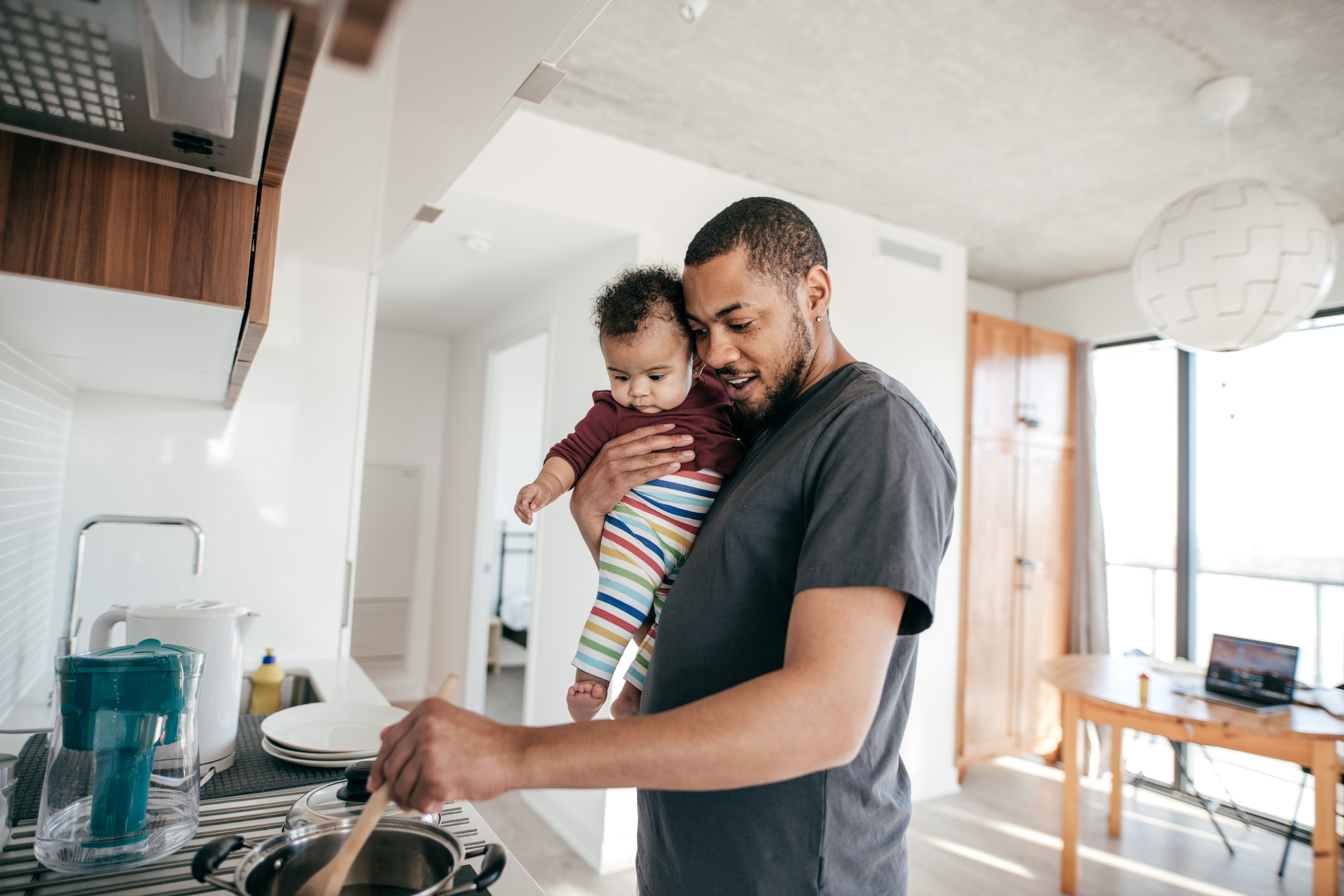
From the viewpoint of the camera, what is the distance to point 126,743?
2.85 feet

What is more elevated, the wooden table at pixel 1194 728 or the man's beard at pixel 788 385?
the man's beard at pixel 788 385

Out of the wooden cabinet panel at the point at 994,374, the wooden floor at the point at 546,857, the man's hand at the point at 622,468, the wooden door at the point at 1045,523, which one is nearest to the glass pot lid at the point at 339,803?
the man's hand at the point at 622,468

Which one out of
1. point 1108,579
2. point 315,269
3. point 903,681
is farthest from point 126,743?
point 1108,579

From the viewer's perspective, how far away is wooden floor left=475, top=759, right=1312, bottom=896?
9.52ft

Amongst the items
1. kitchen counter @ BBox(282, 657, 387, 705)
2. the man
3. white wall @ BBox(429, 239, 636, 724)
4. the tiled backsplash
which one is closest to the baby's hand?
the man

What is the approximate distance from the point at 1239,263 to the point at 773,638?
2.06 metres

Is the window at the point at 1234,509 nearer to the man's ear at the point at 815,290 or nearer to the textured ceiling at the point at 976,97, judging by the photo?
the textured ceiling at the point at 976,97

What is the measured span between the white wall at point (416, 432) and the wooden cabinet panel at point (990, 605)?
364 cm

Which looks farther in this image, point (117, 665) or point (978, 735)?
point (978, 735)

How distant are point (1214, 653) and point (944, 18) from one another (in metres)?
2.64

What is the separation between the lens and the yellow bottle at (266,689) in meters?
1.62

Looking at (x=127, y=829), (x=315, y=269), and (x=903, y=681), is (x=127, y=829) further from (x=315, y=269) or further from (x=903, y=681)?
(x=315, y=269)

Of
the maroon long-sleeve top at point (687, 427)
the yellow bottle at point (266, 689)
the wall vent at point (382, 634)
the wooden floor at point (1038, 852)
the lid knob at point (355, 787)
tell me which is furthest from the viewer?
the wall vent at point (382, 634)

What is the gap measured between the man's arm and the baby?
456mm
